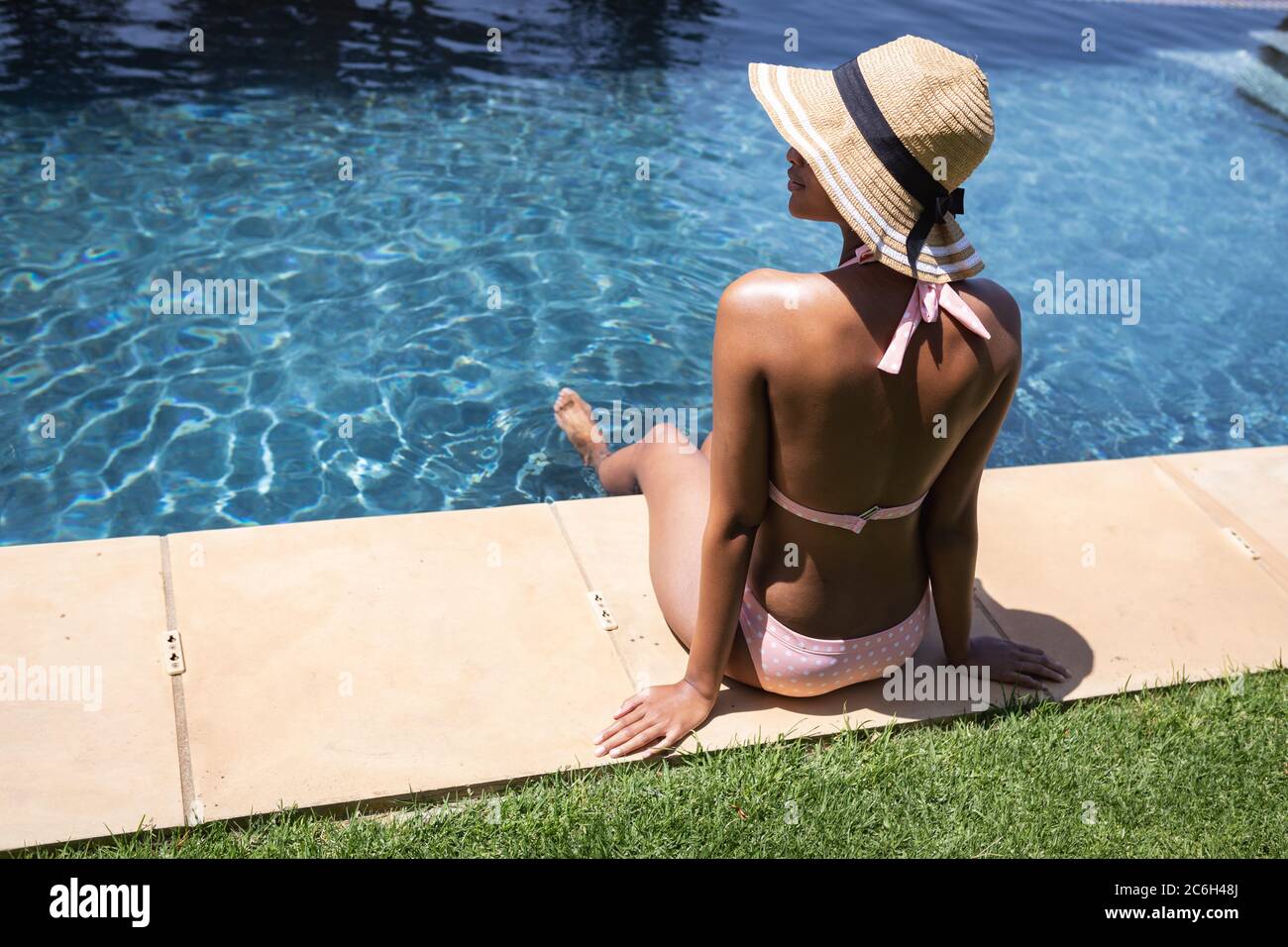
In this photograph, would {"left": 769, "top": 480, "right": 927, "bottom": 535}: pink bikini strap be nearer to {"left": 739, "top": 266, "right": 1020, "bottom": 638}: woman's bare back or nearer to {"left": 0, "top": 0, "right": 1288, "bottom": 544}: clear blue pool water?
{"left": 739, "top": 266, "right": 1020, "bottom": 638}: woman's bare back

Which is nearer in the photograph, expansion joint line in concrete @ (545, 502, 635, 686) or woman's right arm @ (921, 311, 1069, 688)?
woman's right arm @ (921, 311, 1069, 688)

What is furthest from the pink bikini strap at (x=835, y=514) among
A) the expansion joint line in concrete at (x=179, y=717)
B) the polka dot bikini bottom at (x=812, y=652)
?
the expansion joint line in concrete at (x=179, y=717)

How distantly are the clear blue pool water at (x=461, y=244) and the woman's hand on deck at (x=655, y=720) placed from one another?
79.2 inches

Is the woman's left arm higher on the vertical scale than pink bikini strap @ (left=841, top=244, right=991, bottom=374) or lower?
lower

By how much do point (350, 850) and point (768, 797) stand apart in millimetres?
1089

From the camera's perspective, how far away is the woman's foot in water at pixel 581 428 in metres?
4.91

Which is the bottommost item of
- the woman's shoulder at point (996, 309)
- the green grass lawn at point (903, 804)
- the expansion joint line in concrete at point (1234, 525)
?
the green grass lawn at point (903, 804)

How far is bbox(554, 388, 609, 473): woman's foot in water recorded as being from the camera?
4.91 metres

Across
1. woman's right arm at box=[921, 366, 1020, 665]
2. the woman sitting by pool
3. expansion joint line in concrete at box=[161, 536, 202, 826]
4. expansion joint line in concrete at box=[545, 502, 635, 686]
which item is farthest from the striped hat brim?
expansion joint line in concrete at box=[161, 536, 202, 826]

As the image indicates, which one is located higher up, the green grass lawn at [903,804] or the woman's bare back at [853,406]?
the woman's bare back at [853,406]

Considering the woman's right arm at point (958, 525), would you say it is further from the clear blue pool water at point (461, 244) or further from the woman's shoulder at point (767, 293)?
the clear blue pool water at point (461, 244)

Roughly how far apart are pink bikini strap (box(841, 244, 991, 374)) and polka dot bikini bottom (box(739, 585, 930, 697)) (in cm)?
86

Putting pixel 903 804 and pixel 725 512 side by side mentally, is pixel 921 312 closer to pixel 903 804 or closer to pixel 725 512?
pixel 725 512
